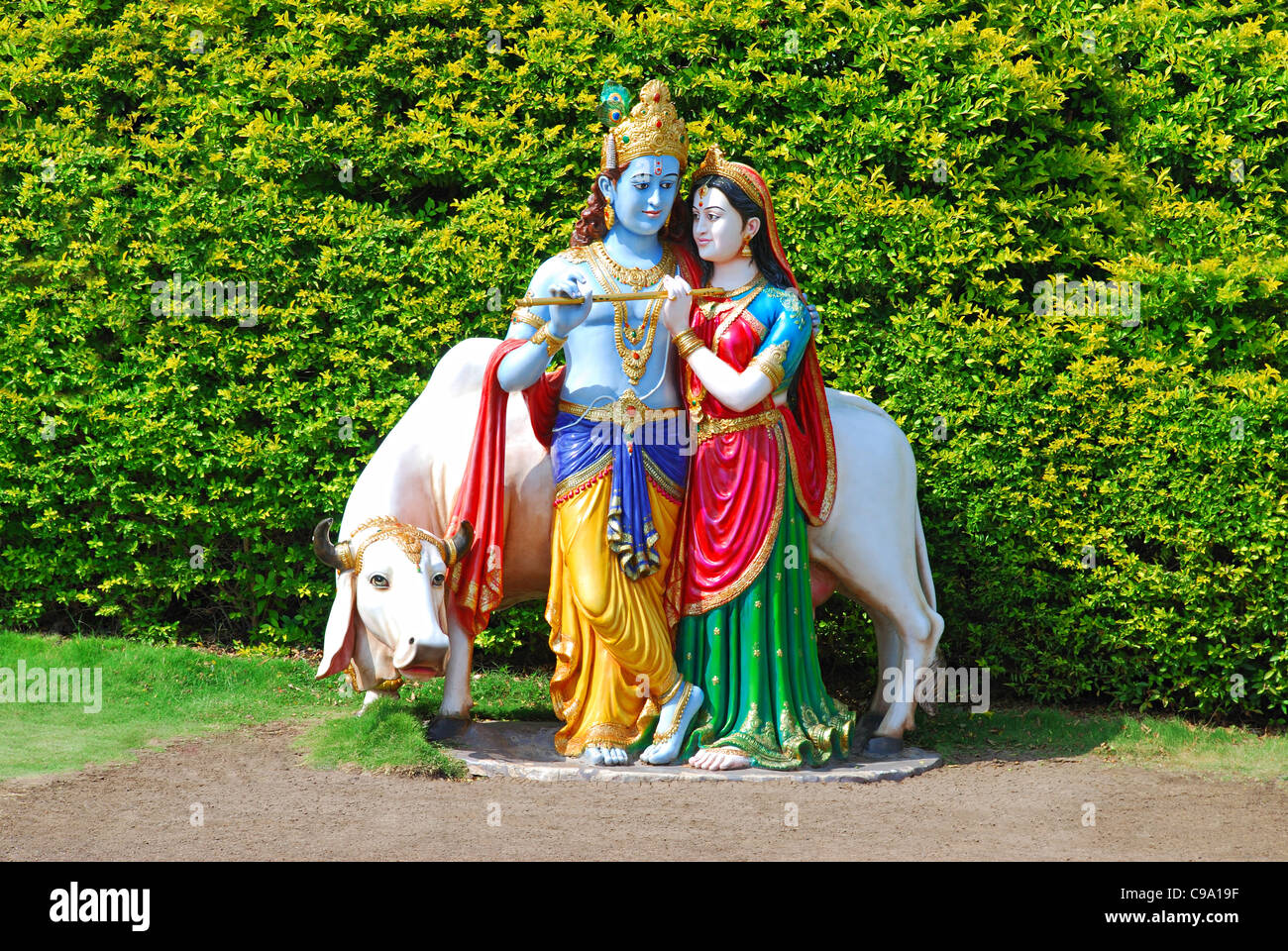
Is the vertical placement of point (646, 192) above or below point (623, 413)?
above

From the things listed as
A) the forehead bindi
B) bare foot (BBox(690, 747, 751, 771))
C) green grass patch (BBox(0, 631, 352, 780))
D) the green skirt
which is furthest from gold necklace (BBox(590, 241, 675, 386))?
green grass patch (BBox(0, 631, 352, 780))

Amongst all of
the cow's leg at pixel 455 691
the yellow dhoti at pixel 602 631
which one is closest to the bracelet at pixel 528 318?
the yellow dhoti at pixel 602 631

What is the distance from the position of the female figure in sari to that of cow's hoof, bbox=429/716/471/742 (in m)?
0.89

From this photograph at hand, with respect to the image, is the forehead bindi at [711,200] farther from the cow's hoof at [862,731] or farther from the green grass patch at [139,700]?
the green grass patch at [139,700]

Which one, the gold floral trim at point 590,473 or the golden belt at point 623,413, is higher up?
the golden belt at point 623,413

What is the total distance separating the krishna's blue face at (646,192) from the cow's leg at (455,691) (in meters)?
1.69

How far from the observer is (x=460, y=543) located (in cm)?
547

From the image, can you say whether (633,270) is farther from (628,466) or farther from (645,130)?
(628,466)

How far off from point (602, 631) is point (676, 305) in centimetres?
125

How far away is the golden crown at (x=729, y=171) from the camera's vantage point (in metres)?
5.57

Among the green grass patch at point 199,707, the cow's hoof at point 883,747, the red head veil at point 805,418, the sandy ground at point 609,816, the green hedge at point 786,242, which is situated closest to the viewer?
the sandy ground at point 609,816

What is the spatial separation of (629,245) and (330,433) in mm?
1944

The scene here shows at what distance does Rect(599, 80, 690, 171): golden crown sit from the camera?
5539 mm

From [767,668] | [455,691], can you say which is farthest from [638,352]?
[455,691]
